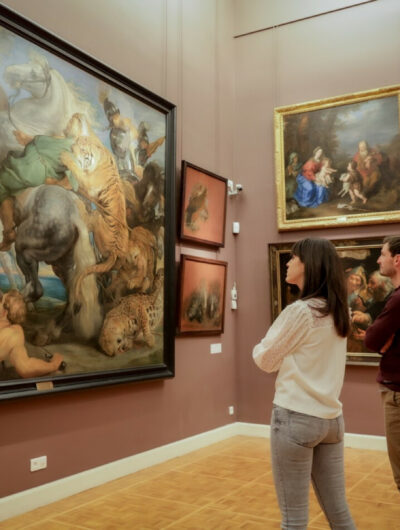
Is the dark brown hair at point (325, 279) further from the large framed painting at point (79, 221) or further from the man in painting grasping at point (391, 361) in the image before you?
the large framed painting at point (79, 221)

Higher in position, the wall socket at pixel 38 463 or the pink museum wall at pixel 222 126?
the pink museum wall at pixel 222 126

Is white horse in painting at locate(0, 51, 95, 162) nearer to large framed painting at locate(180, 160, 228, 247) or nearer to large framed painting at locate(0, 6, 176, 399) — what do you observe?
large framed painting at locate(0, 6, 176, 399)

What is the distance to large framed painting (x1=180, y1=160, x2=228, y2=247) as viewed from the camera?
9.02 m

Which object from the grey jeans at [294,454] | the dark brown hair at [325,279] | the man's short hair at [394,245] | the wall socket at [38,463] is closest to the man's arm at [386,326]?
the man's short hair at [394,245]

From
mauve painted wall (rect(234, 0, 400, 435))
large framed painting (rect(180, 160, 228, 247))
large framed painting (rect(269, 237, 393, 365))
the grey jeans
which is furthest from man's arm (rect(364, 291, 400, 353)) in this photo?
mauve painted wall (rect(234, 0, 400, 435))

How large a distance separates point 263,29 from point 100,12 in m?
4.30

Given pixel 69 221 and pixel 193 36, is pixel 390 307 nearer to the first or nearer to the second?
pixel 69 221

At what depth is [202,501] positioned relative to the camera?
633 centimetres

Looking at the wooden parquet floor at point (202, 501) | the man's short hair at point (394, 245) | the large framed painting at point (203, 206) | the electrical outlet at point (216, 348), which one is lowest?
the wooden parquet floor at point (202, 501)

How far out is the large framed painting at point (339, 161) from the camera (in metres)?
9.55

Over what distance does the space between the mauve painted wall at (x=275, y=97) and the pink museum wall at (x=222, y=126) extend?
2 centimetres

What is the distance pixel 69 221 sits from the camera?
6.71 metres

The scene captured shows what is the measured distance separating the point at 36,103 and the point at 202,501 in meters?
4.89

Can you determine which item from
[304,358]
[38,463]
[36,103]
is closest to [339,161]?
[36,103]
